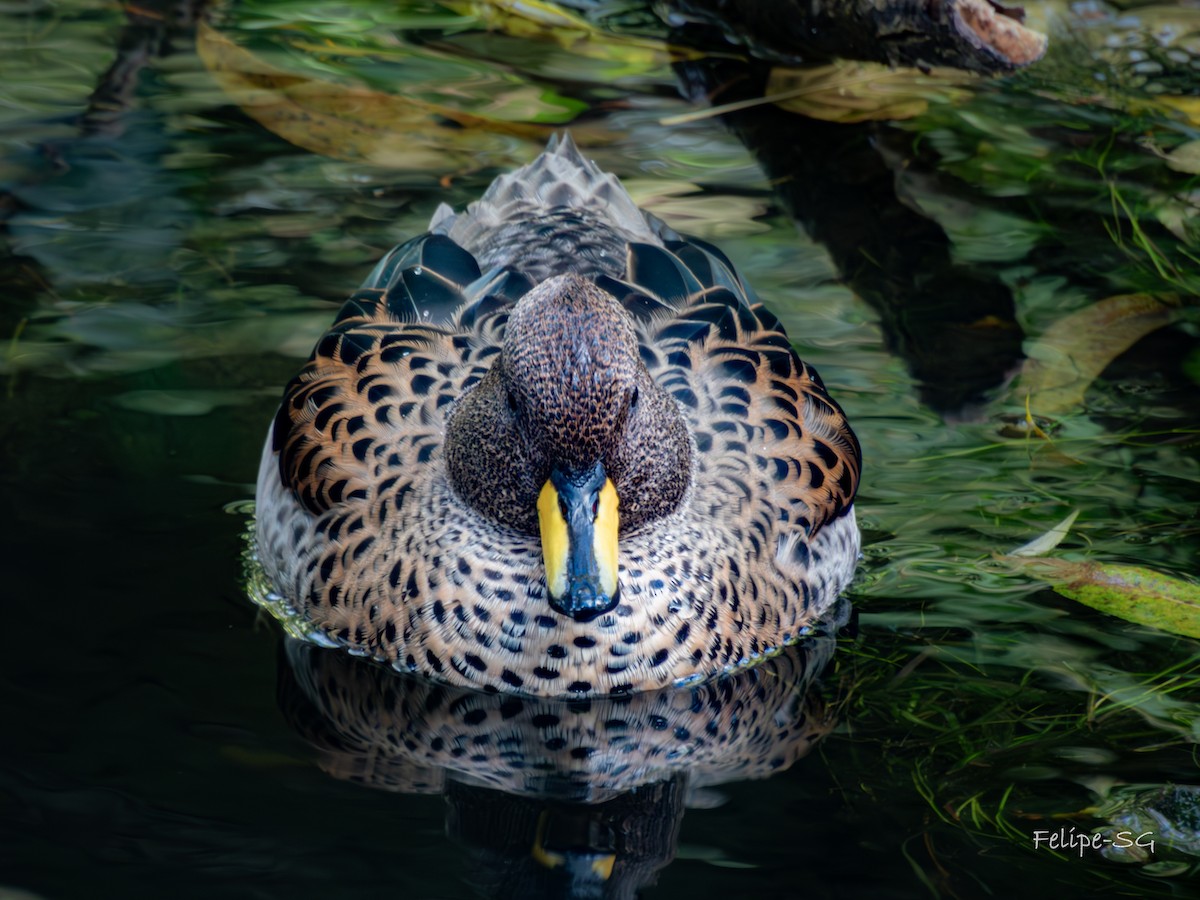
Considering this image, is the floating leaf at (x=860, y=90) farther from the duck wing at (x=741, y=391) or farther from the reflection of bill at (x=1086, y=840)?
the reflection of bill at (x=1086, y=840)

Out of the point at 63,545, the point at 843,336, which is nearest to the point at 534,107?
the point at 843,336

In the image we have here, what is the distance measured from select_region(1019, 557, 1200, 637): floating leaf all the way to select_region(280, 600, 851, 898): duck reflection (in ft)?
3.08

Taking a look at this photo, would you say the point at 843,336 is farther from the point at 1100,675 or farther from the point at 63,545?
the point at 63,545

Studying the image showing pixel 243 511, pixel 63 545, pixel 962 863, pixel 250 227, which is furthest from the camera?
pixel 250 227

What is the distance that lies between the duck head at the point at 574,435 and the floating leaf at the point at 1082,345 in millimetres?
2419

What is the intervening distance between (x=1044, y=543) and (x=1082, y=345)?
5.41ft

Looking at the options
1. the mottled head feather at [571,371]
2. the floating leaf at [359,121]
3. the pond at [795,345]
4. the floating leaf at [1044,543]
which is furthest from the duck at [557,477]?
the floating leaf at [359,121]

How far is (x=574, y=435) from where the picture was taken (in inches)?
213

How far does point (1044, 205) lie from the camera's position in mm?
9016

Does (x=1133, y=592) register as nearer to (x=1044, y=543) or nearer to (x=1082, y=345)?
(x=1044, y=543)

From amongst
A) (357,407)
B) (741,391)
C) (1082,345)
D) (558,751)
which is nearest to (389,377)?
(357,407)

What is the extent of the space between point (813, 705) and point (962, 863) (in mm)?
1035

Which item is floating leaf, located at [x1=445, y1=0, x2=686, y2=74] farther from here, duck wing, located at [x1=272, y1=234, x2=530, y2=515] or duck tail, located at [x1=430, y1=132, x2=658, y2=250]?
duck wing, located at [x1=272, y1=234, x2=530, y2=515]

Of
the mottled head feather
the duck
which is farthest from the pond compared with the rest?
the mottled head feather
